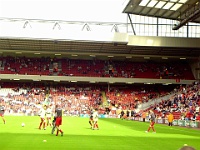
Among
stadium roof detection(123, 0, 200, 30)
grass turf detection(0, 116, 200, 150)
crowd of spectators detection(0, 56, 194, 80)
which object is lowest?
grass turf detection(0, 116, 200, 150)

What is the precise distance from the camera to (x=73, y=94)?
72250mm

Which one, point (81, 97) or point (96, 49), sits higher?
point (96, 49)

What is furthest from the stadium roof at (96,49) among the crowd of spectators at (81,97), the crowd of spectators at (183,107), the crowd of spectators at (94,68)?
the crowd of spectators at (183,107)

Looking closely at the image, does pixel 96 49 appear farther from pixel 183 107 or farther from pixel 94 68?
pixel 183 107

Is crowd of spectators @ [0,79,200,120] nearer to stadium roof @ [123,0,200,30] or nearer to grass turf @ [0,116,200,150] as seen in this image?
stadium roof @ [123,0,200,30]

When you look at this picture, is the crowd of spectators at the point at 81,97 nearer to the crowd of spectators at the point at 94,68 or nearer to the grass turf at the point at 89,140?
the crowd of spectators at the point at 94,68

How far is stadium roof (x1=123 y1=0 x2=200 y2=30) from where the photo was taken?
50.1m

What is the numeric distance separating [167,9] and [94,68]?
2598 centimetres

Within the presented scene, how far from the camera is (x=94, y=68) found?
77062 millimetres

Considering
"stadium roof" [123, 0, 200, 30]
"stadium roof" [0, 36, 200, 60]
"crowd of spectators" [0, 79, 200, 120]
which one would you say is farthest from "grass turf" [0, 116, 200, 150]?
"stadium roof" [0, 36, 200, 60]

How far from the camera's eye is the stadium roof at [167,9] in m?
50.1

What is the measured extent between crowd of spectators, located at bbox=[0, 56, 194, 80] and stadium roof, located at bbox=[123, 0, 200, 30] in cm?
1809

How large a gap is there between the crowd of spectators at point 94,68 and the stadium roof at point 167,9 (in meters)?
18.1

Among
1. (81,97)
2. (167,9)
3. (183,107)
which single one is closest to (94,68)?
(81,97)
